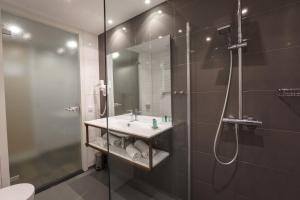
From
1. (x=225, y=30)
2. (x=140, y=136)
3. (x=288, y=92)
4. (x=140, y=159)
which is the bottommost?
(x=140, y=159)

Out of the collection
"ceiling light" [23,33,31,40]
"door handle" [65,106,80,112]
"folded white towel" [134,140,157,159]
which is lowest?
"folded white towel" [134,140,157,159]

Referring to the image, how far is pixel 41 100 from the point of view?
195cm

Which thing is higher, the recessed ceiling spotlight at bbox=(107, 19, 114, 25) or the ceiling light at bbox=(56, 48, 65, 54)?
the recessed ceiling spotlight at bbox=(107, 19, 114, 25)

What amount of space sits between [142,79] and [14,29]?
1.68 m

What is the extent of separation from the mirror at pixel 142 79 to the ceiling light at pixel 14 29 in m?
1.11

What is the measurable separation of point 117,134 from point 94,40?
182 centimetres

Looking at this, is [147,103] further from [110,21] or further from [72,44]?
[72,44]

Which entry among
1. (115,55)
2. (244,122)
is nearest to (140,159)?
(244,122)

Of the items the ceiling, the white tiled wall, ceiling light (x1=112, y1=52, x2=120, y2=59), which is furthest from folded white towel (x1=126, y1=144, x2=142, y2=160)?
the ceiling

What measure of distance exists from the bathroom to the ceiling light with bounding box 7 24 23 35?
0.06 ft

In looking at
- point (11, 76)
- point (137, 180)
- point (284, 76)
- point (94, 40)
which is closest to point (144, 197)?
point (137, 180)

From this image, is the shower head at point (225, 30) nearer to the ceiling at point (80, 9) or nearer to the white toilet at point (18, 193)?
the ceiling at point (80, 9)

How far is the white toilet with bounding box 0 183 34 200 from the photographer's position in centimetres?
130

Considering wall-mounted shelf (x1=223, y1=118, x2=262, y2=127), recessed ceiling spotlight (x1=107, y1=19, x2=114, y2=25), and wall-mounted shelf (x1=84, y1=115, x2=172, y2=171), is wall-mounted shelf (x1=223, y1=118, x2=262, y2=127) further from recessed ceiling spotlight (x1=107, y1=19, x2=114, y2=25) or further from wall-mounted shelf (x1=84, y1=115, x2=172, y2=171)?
recessed ceiling spotlight (x1=107, y1=19, x2=114, y2=25)
